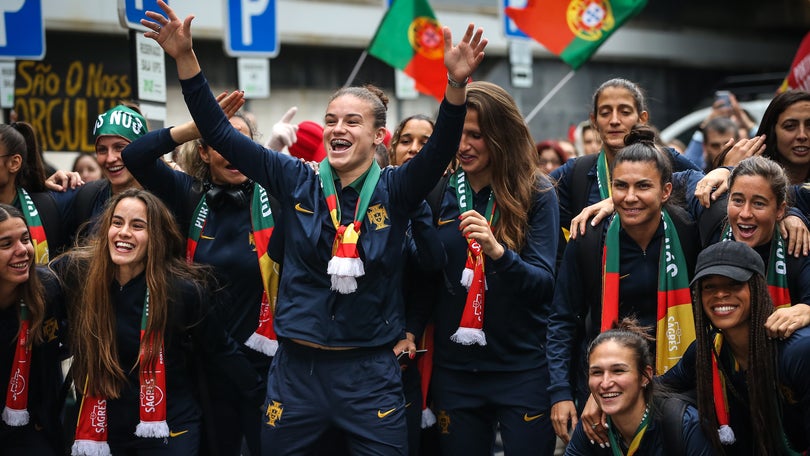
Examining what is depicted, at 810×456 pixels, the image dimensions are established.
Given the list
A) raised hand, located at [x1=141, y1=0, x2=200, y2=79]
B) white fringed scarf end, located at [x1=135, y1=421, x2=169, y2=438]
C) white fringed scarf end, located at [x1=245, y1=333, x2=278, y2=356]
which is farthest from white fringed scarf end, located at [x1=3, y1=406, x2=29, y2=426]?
raised hand, located at [x1=141, y1=0, x2=200, y2=79]

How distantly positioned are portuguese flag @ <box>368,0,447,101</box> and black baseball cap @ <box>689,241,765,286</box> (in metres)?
5.43

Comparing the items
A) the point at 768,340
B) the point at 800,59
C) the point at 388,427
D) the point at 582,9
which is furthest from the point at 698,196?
the point at 582,9

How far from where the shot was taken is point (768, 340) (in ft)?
13.9

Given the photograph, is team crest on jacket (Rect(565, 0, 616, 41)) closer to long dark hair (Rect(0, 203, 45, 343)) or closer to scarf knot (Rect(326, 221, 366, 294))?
scarf knot (Rect(326, 221, 366, 294))

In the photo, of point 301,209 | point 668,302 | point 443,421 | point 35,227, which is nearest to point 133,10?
point 35,227

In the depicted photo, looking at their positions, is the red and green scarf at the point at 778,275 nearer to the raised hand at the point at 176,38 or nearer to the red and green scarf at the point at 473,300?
the red and green scarf at the point at 473,300

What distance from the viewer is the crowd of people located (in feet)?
14.3

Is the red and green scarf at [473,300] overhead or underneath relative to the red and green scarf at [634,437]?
overhead

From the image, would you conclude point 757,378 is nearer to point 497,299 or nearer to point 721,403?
point 721,403

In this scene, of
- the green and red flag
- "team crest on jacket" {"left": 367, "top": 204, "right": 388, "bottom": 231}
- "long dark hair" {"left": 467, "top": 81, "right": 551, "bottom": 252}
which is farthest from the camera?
the green and red flag

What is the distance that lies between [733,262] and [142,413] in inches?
109

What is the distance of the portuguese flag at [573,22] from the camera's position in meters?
9.06

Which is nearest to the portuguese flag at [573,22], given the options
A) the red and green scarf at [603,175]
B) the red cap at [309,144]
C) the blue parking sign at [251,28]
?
the blue parking sign at [251,28]

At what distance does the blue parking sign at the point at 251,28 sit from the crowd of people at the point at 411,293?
152 inches
